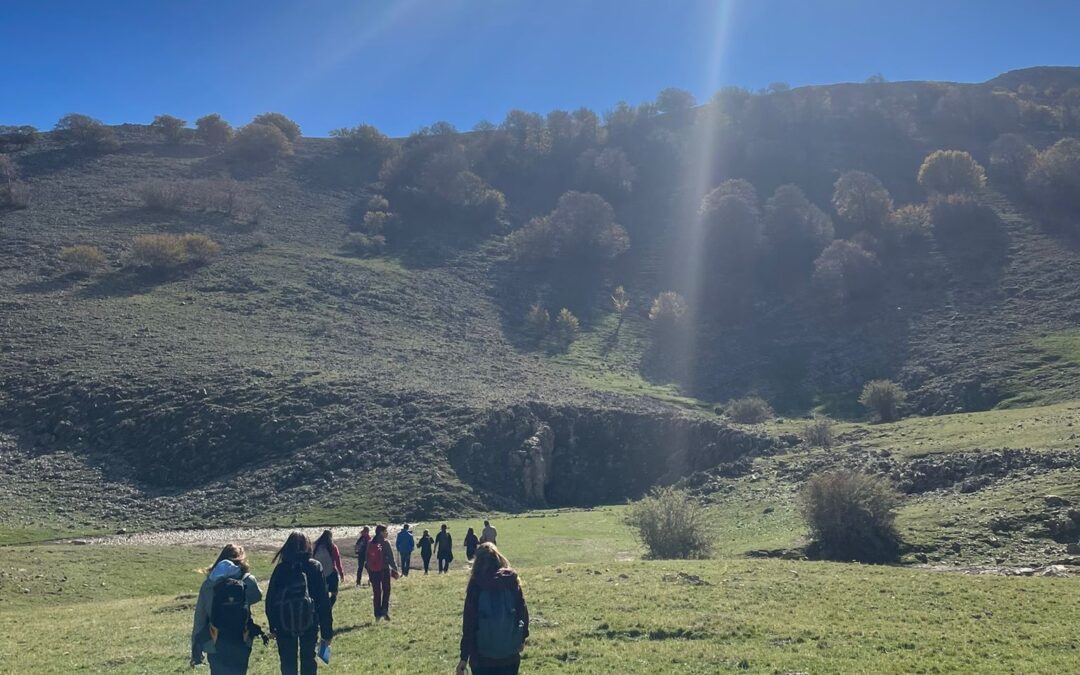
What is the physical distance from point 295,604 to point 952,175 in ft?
472

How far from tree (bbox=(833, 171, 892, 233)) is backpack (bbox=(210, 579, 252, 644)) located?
124440 millimetres

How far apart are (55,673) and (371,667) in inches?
253

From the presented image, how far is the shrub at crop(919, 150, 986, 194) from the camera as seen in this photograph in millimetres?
128000

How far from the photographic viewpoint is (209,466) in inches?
2298

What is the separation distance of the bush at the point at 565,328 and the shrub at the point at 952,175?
2796 inches

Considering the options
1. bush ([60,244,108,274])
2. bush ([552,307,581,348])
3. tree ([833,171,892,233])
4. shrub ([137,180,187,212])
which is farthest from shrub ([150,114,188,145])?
tree ([833,171,892,233])

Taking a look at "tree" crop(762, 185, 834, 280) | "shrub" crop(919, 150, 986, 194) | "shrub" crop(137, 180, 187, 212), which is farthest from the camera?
"shrub" crop(919, 150, 986, 194)

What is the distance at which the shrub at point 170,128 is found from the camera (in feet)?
505

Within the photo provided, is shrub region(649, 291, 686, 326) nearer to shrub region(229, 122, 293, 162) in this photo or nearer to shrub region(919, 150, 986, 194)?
shrub region(919, 150, 986, 194)

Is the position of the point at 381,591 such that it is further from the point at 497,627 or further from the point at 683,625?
the point at 497,627

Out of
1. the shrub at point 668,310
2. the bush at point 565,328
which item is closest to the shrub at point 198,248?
the bush at point 565,328

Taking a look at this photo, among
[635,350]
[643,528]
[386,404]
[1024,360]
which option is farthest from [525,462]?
[1024,360]

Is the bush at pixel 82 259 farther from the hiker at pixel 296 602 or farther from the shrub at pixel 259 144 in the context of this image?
the hiker at pixel 296 602

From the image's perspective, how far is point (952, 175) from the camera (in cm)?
12912
